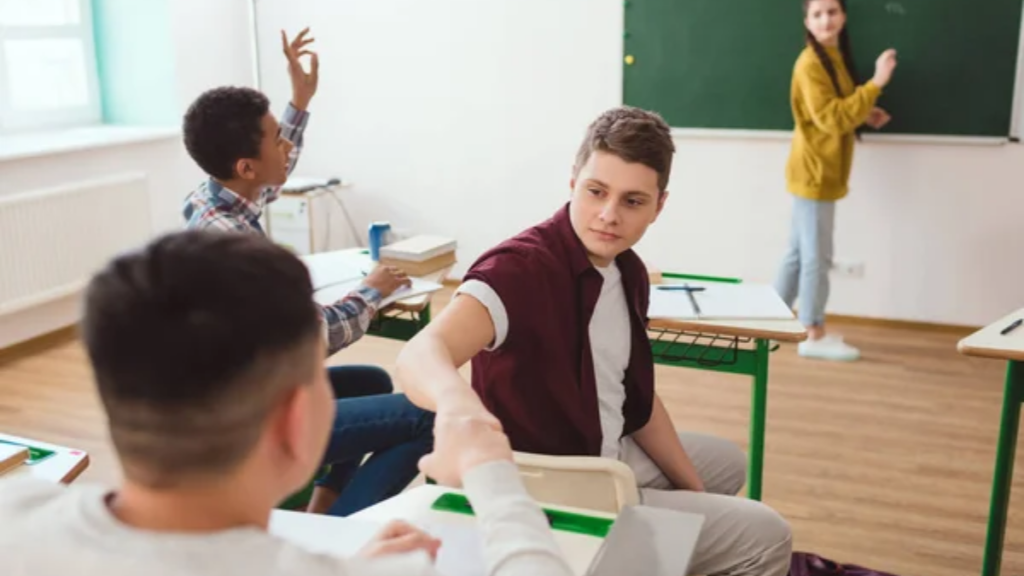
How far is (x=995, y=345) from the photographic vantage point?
7.53 feet

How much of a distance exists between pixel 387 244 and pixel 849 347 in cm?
247

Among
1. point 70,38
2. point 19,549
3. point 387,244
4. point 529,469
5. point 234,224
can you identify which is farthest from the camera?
point 70,38

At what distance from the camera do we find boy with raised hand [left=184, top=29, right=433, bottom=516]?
2383mm

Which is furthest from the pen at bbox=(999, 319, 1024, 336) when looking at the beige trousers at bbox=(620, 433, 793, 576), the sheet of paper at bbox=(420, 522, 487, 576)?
the sheet of paper at bbox=(420, 522, 487, 576)

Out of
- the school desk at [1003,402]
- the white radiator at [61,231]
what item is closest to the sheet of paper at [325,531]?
the school desk at [1003,402]

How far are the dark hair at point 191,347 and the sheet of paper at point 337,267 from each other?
207cm

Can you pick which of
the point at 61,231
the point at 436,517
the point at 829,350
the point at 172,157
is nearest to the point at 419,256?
the point at 436,517

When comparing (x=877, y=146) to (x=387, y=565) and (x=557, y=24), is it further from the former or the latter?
(x=387, y=565)

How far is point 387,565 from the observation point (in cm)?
85

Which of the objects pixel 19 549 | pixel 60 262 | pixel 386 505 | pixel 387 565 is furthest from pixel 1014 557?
pixel 60 262

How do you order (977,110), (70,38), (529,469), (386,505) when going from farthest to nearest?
(70,38), (977,110), (529,469), (386,505)

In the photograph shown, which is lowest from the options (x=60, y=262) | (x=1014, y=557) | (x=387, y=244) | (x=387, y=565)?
(x=1014, y=557)

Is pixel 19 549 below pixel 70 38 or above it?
below

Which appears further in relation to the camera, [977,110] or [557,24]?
[557,24]
